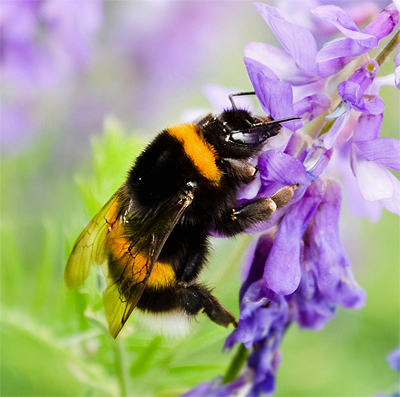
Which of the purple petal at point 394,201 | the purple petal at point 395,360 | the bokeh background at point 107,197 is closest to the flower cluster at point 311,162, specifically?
the purple petal at point 394,201

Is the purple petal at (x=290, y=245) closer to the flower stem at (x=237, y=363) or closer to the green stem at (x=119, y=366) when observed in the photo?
the flower stem at (x=237, y=363)

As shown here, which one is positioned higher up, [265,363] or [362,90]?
[362,90]

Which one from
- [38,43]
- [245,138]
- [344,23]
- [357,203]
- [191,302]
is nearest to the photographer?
[344,23]

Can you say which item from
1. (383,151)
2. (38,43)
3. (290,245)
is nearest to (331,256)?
(290,245)

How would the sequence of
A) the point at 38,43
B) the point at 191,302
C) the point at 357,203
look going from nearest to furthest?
the point at 191,302, the point at 357,203, the point at 38,43

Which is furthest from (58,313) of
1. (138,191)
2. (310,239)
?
(310,239)

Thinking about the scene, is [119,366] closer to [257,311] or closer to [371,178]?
[257,311]
